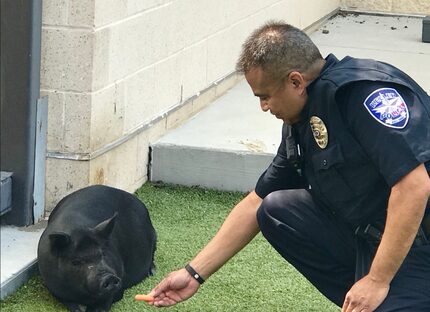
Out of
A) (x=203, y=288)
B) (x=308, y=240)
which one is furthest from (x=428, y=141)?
(x=203, y=288)

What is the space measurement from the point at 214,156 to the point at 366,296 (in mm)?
2728

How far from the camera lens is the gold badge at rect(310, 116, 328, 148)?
3.56m

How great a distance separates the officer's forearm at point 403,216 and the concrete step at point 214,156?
262 cm

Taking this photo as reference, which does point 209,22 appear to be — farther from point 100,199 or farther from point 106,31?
point 100,199

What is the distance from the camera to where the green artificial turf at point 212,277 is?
14.8 feet

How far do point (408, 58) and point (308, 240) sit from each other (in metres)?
5.36

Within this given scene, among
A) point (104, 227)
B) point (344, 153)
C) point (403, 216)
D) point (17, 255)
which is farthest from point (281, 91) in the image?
point (17, 255)

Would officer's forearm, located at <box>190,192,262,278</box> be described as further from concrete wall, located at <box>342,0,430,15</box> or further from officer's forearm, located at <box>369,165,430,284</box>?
concrete wall, located at <box>342,0,430,15</box>

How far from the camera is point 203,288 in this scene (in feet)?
15.4

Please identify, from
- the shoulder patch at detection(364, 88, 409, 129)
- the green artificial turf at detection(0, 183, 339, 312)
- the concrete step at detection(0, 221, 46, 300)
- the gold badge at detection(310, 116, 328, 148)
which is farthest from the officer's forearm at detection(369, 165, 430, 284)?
the concrete step at detection(0, 221, 46, 300)

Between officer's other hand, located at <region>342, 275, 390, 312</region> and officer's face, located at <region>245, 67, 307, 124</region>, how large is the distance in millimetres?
644

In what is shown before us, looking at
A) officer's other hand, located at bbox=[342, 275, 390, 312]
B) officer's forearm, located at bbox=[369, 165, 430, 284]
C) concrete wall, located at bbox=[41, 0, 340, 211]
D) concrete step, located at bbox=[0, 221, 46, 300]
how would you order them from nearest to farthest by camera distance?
officer's forearm, located at bbox=[369, 165, 430, 284], officer's other hand, located at bbox=[342, 275, 390, 312], concrete step, located at bbox=[0, 221, 46, 300], concrete wall, located at bbox=[41, 0, 340, 211]

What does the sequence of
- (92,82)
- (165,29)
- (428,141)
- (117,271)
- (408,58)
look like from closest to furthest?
1. (428,141)
2. (117,271)
3. (92,82)
4. (165,29)
5. (408,58)

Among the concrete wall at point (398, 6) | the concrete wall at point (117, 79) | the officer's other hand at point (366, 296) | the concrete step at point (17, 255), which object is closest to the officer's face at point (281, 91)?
the officer's other hand at point (366, 296)
